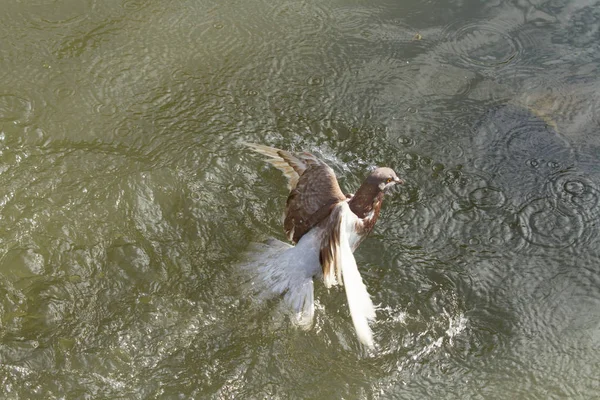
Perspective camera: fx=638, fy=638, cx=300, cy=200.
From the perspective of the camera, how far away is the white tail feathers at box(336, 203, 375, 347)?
3.15 metres

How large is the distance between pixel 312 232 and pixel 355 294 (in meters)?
0.83

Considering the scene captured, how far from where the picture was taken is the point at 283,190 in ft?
14.6

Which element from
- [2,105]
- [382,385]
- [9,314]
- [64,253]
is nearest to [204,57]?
[2,105]

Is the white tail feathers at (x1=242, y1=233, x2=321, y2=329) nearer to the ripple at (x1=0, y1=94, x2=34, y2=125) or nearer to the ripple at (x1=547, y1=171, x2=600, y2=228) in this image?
the ripple at (x1=547, y1=171, x2=600, y2=228)

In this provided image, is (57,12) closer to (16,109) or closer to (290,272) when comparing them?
(16,109)

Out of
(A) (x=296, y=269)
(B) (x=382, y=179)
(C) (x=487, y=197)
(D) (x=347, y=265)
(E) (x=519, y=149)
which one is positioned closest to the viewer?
(D) (x=347, y=265)

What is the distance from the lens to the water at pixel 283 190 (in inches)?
140

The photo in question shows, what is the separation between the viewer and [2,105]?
183 inches

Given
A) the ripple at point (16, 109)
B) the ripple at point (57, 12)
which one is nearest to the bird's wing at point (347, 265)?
the ripple at point (16, 109)

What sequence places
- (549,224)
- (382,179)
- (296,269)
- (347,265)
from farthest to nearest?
(549,224), (382,179), (296,269), (347,265)

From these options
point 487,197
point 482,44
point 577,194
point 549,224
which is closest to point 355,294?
point 487,197

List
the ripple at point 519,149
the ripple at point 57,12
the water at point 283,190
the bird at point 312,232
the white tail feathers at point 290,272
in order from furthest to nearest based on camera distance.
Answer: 1. the ripple at point 57,12
2. the ripple at point 519,149
3. the white tail feathers at point 290,272
4. the bird at point 312,232
5. the water at point 283,190

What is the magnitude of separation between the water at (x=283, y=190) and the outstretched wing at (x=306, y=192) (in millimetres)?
174

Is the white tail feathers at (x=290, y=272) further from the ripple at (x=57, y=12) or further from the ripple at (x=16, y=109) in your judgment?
the ripple at (x=57, y=12)
